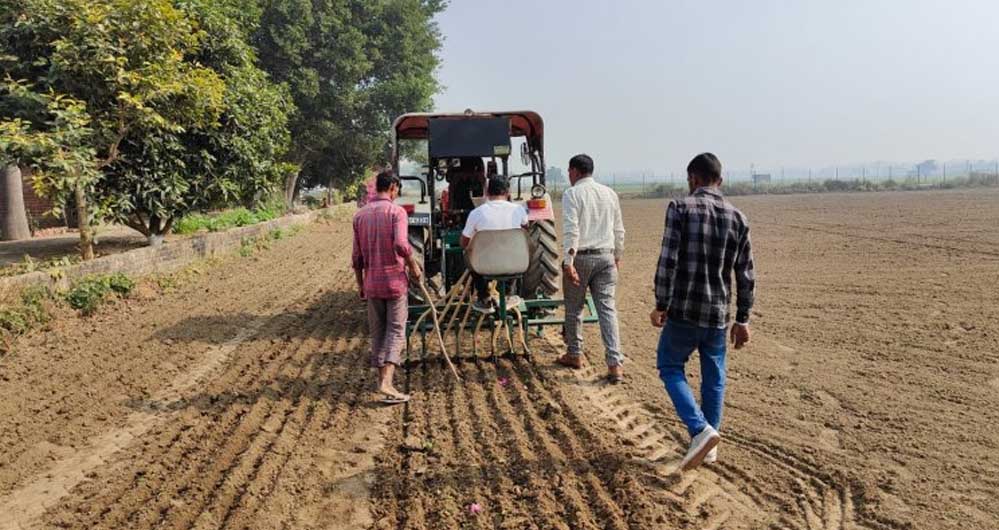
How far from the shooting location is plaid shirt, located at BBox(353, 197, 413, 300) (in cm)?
502

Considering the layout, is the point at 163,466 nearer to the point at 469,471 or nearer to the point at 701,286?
the point at 469,471

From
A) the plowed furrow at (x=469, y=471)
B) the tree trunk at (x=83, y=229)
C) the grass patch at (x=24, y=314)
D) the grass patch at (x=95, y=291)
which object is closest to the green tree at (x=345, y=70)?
the tree trunk at (x=83, y=229)

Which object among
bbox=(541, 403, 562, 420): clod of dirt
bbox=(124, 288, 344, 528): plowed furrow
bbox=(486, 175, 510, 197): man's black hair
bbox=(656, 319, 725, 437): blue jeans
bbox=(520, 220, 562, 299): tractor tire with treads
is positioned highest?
bbox=(486, 175, 510, 197): man's black hair

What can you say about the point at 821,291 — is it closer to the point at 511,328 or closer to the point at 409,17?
the point at 511,328

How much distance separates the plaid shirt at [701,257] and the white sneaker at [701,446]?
579 millimetres

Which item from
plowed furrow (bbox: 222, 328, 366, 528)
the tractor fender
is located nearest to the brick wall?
plowed furrow (bbox: 222, 328, 366, 528)

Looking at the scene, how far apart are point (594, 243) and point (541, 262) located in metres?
1.31

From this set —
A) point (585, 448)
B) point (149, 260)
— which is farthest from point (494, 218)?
point (149, 260)

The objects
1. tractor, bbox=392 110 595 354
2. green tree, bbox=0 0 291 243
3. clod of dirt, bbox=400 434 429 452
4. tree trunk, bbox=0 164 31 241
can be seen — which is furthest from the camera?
tree trunk, bbox=0 164 31 241

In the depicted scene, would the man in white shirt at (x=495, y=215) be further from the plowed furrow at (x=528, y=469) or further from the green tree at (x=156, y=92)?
the green tree at (x=156, y=92)

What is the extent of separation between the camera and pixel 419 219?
6.82 m

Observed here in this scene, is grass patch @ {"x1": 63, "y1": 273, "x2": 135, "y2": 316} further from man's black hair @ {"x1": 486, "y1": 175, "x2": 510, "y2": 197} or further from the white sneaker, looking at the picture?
the white sneaker

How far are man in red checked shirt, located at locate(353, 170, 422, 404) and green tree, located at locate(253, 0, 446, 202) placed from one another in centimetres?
1888

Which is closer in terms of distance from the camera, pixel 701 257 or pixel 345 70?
pixel 701 257
